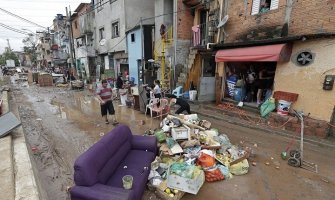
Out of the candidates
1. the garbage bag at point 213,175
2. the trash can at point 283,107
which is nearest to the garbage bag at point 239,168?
the garbage bag at point 213,175

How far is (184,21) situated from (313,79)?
820 centimetres

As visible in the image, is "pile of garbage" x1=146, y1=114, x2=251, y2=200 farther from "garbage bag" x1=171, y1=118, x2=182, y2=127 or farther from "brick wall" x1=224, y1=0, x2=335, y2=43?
"brick wall" x1=224, y1=0, x2=335, y2=43

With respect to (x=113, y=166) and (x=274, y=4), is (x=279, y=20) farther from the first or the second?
(x=113, y=166)

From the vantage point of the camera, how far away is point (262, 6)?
321 inches

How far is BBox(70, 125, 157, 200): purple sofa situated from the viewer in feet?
9.25

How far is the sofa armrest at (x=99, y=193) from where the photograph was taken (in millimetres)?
2682

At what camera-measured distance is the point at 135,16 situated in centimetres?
1655

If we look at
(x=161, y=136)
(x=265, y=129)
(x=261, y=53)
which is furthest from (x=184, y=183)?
(x=261, y=53)

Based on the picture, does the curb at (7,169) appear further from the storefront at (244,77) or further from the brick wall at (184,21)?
the brick wall at (184,21)

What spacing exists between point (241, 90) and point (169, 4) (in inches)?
304

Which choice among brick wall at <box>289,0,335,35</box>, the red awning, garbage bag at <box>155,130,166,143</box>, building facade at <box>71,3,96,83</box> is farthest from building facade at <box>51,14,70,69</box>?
brick wall at <box>289,0,335,35</box>

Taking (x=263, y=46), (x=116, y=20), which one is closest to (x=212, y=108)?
(x=263, y=46)

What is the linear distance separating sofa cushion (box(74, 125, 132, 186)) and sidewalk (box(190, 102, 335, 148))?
518 centimetres

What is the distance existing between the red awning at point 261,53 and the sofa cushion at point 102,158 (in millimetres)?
5804
